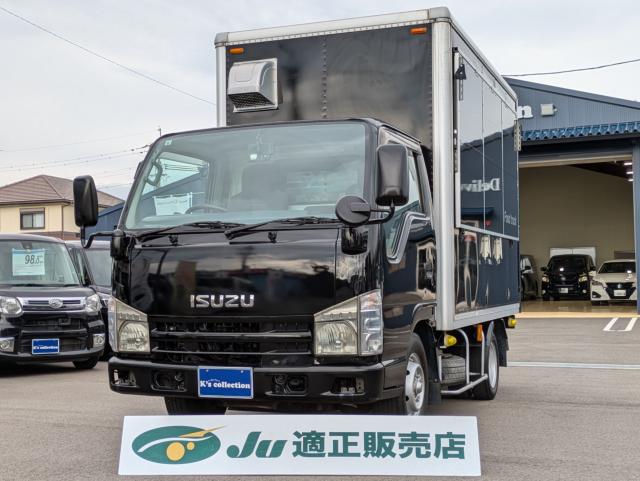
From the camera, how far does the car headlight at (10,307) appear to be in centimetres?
1113

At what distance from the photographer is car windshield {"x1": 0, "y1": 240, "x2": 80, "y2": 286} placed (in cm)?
1185

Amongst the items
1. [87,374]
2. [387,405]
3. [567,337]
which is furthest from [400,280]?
[567,337]

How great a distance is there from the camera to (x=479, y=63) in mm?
8203

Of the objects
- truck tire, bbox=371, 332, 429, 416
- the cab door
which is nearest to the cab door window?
the cab door

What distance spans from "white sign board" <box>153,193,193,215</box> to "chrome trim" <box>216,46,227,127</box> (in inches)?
60.3

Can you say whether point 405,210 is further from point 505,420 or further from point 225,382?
point 505,420

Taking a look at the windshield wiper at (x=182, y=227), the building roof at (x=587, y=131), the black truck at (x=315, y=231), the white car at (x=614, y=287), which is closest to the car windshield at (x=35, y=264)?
the black truck at (x=315, y=231)

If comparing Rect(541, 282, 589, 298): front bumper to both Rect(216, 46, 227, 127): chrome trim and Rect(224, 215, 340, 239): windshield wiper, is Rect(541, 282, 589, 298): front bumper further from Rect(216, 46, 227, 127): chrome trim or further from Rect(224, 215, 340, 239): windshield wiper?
Rect(224, 215, 340, 239): windshield wiper

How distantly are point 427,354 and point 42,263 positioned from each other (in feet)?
23.3

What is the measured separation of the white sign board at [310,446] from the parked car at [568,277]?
27895mm

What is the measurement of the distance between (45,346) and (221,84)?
5.13 metres

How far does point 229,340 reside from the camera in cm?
561

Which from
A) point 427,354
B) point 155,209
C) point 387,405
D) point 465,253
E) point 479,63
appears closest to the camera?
point 387,405

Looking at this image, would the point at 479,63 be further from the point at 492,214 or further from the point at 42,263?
the point at 42,263
